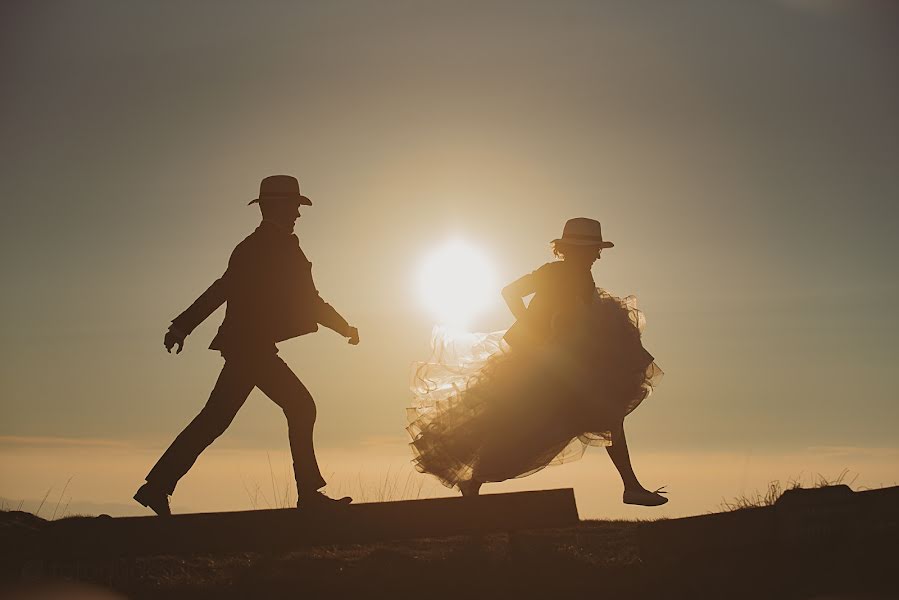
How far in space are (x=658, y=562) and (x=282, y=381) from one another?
12.4 ft

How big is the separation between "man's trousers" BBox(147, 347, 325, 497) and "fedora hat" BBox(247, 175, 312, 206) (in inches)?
57.6

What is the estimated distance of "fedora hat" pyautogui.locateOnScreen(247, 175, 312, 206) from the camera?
33.5ft

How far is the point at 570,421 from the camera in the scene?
1095 centimetres

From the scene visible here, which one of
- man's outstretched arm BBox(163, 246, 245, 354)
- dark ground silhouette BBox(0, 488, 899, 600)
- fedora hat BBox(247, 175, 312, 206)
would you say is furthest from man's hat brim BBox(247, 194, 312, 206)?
dark ground silhouette BBox(0, 488, 899, 600)

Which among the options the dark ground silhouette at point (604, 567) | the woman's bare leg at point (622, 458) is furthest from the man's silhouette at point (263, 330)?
the woman's bare leg at point (622, 458)

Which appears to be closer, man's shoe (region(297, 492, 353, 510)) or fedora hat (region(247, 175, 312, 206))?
man's shoe (region(297, 492, 353, 510))

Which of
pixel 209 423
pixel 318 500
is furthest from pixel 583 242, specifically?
pixel 209 423

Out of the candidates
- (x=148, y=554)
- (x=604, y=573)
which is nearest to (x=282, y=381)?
(x=148, y=554)

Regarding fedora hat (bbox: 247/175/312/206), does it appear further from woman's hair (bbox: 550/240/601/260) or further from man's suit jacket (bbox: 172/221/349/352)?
woman's hair (bbox: 550/240/601/260)

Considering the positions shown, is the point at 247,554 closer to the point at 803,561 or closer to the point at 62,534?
the point at 62,534

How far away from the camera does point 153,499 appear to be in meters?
9.52

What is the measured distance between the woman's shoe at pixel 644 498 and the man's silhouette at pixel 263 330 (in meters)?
3.13

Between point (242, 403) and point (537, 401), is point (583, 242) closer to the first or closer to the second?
point (537, 401)

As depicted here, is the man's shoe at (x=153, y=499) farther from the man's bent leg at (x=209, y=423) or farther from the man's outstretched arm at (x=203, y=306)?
the man's outstretched arm at (x=203, y=306)
